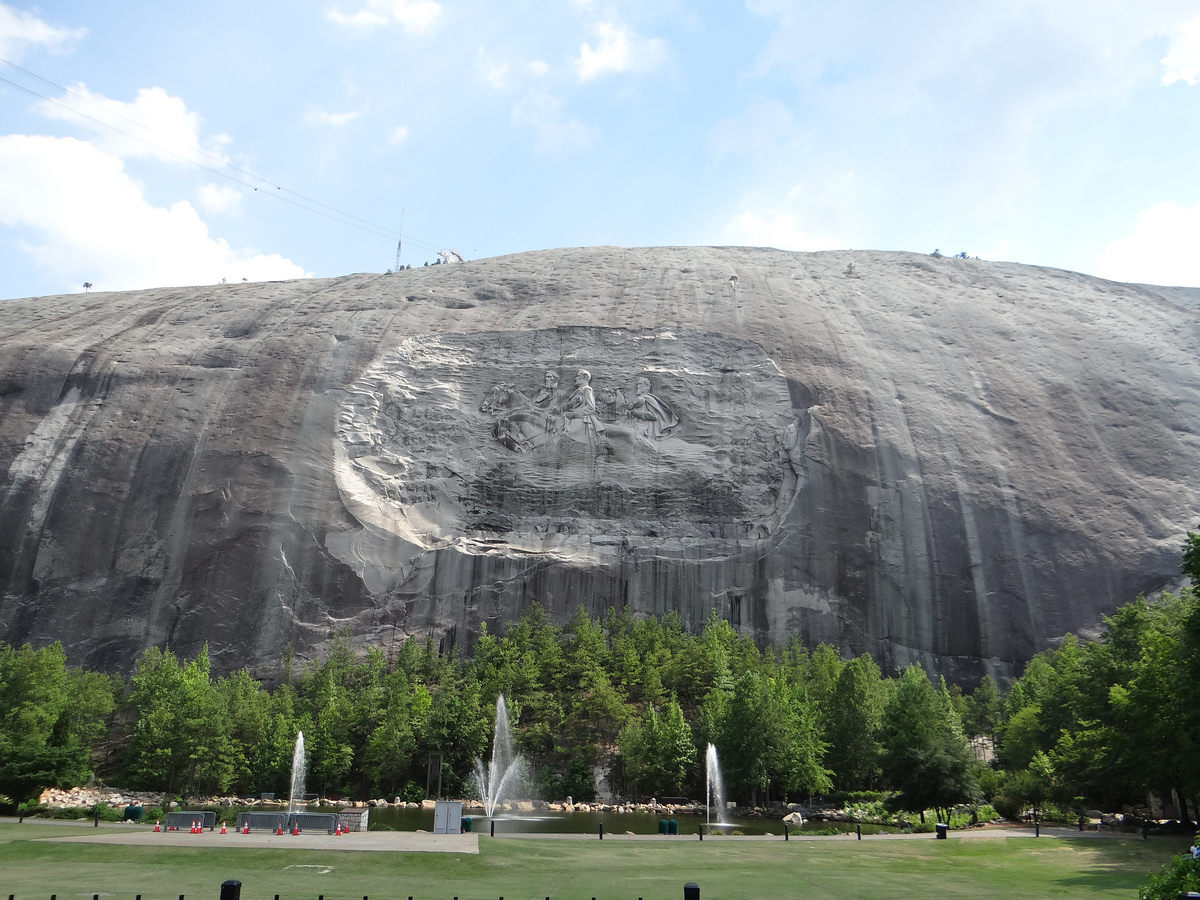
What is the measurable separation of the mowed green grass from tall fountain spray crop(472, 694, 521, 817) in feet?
54.1

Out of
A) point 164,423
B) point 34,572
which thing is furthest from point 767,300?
point 34,572

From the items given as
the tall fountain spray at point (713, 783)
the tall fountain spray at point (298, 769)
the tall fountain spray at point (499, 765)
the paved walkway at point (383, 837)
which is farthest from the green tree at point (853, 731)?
the tall fountain spray at point (298, 769)

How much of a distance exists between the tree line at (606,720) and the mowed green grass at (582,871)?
894 centimetres

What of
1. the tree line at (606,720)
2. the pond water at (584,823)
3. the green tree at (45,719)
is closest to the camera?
the pond water at (584,823)

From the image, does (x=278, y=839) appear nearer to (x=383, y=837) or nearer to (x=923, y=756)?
(x=383, y=837)

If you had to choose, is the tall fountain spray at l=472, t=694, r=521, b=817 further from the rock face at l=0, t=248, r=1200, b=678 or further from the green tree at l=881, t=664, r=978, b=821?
the green tree at l=881, t=664, r=978, b=821

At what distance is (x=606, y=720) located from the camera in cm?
3812

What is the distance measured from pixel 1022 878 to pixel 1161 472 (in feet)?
137

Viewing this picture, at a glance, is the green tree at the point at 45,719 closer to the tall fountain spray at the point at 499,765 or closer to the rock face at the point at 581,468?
the rock face at the point at 581,468

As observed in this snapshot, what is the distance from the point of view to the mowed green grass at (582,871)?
12.5 m

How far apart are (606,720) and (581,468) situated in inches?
586

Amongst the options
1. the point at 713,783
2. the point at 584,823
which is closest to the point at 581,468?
the point at 713,783

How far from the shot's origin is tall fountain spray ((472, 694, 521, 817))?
34688 millimetres

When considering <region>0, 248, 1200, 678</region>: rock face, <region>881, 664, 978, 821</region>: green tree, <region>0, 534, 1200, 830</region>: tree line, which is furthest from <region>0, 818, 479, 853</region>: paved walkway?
<region>0, 248, 1200, 678</region>: rock face
